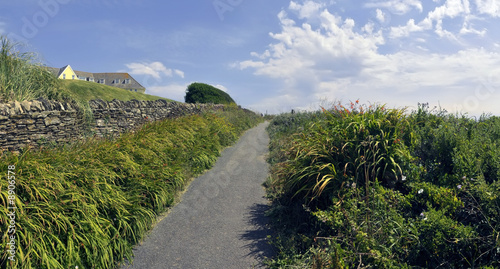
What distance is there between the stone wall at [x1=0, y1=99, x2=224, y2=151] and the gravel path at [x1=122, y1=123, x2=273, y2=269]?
350 centimetres

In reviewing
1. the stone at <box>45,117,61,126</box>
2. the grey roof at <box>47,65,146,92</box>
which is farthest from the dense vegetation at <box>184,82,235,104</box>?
the grey roof at <box>47,65,146,92</box>

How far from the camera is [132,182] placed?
5.73 meters

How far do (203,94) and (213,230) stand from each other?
89.5 feet

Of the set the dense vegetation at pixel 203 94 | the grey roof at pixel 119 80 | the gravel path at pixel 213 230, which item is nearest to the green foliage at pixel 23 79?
the gravel path at pixel 213 230

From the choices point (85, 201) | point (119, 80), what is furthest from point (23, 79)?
point (119, 80)

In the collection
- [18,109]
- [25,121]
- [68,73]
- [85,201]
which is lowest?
[85,201]

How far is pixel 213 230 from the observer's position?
17.9 feet

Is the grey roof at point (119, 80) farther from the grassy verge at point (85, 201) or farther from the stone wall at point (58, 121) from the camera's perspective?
the grassy verge at point (85, 201)

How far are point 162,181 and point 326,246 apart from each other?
12.3 ft

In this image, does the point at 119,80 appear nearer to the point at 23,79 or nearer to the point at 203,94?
the point at 203,94

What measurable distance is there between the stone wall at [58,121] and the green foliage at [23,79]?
104cm

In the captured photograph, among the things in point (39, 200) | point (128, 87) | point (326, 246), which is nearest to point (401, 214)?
point (326, 246)

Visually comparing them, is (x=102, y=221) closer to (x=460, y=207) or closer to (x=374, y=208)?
(x=374, y=208)

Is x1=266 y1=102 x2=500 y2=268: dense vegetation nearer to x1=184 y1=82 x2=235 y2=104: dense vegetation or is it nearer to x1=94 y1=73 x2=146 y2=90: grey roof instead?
x1=184 y1=82 x2=235 y2=104: dense vegetation
